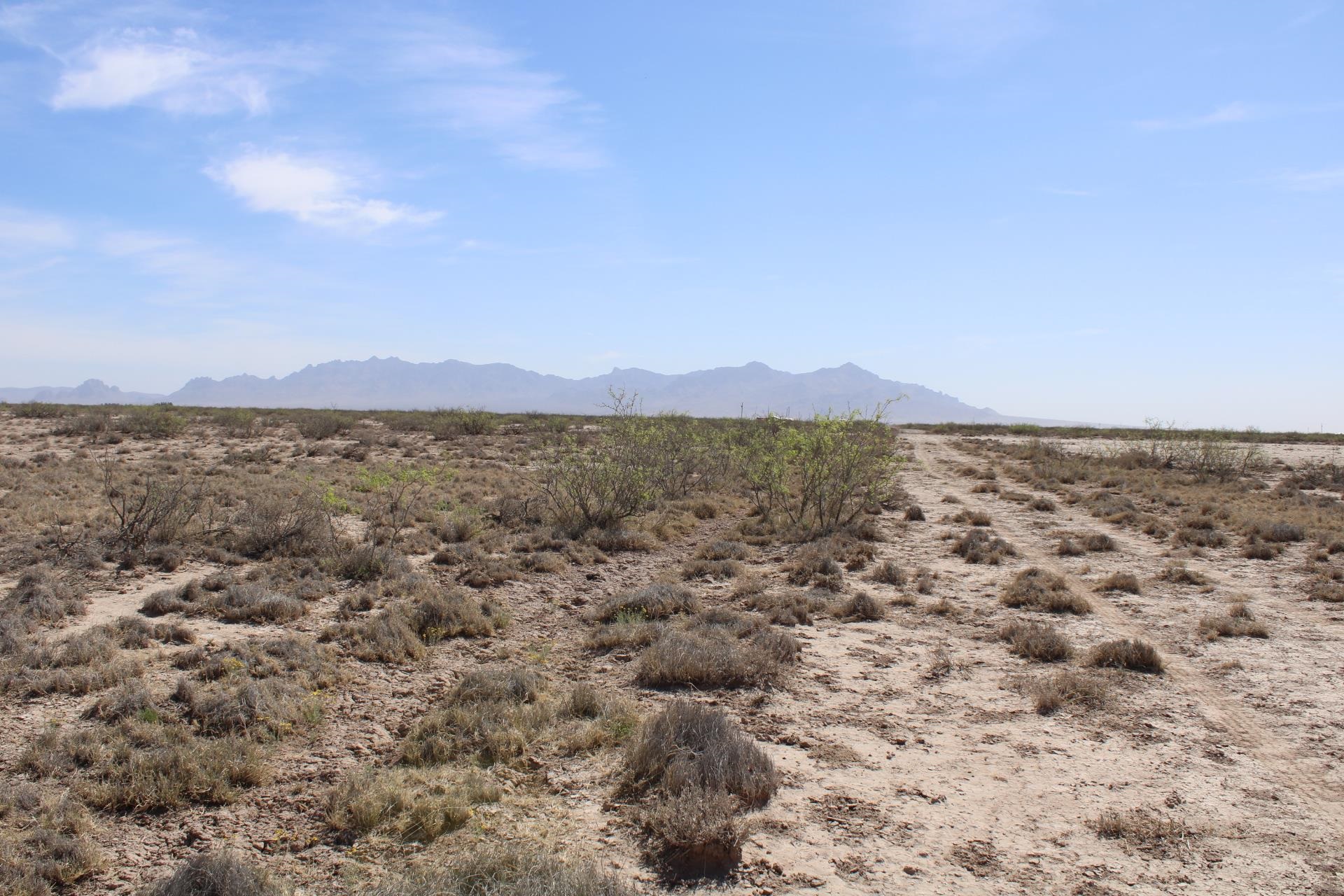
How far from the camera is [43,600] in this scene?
950 centimetres

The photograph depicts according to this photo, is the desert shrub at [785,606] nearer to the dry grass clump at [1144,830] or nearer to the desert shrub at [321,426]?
the dry grass clump at [1144,830]

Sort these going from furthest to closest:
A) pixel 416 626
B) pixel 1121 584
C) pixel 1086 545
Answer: pixel 1086 545 → pixel 1121 584 → pixel 416 626

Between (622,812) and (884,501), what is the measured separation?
58.1ft

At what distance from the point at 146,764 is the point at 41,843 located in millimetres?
849

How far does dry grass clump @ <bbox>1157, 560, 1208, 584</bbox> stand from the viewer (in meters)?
12.9

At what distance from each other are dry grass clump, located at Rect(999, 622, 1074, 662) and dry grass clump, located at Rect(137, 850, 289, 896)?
7.95m

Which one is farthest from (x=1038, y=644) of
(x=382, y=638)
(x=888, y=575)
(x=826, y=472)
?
(x=826, y=472)

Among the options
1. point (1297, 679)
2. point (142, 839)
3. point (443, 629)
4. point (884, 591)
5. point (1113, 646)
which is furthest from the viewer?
point (884, 591)

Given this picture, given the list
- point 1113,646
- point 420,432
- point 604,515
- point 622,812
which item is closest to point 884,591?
point 1113,646

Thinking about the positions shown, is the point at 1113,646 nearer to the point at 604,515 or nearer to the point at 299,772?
the point at 299,772

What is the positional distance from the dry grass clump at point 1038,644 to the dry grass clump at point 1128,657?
1.00 ft

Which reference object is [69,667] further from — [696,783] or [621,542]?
[621,542]

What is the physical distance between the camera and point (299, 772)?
6105 millimetres

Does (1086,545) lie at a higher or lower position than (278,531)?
A: lower
